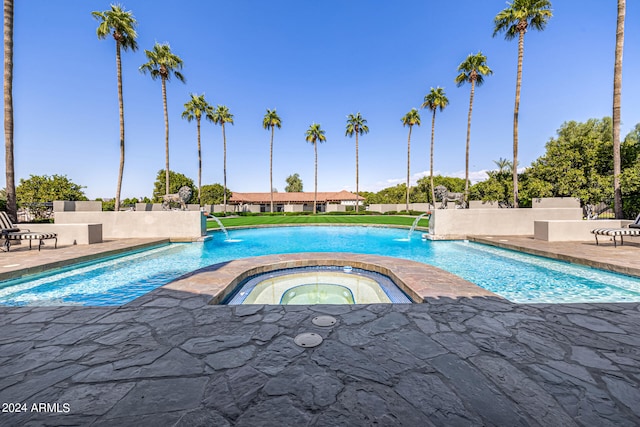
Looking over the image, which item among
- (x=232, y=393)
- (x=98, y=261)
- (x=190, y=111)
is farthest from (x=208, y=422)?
(x=190, y=111)

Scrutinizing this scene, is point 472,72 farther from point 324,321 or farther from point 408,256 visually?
point 324,321

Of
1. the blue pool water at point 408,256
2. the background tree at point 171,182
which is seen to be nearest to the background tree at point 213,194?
the background tree at point 171,182

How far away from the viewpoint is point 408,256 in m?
9.06

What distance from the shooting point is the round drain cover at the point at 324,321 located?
2797 mm

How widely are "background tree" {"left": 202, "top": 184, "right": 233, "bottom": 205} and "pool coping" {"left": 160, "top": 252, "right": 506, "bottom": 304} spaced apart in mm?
44726

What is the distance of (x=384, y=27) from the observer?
1777 cm

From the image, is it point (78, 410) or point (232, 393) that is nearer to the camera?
point (78, 410)

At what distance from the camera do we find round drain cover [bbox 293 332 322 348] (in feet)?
7.74

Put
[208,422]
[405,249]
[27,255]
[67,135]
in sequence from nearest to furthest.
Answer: [208,422]
[27,255]
[405,249]
[67,135]

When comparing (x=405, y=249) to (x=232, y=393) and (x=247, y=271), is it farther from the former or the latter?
(x=232, y=393)

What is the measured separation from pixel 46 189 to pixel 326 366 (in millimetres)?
31997

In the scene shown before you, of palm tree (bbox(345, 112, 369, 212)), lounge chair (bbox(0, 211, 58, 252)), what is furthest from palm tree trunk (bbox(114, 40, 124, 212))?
palm tree (bbox(345, 112, 369, 212))

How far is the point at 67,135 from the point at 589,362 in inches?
1224

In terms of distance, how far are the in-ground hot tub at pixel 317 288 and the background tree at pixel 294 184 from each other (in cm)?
6746
